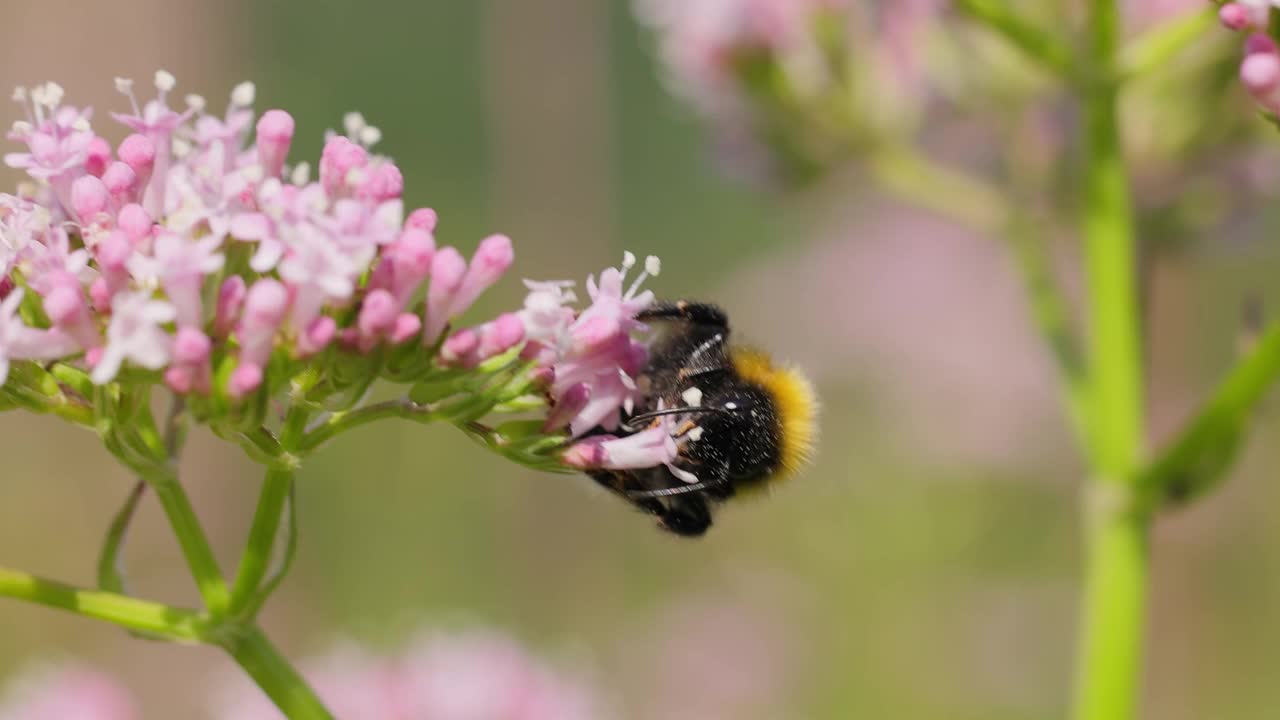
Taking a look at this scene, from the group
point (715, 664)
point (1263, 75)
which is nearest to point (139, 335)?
point (1263, 75)

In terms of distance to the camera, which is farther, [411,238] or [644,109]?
[644,109]

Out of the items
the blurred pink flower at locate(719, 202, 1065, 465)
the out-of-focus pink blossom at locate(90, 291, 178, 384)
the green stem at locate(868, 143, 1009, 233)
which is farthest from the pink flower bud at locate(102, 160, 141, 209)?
the blurred pink flower at locate(719, 202, 1065, 465)

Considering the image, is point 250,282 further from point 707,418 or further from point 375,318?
point 707,418

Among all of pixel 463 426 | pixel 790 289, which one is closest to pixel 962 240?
pixel 790 289

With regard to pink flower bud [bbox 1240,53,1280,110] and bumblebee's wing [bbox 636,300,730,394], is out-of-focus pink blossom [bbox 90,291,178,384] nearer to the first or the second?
bumblebee's wing [bbox 636,300,730,394]

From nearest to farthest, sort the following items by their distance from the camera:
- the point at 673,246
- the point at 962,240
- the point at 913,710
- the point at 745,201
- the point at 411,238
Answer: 1. the point at 411,238
2. the point at 913,710
3. the point at 962,240
4. the point at 673,246
5. the point at 745,201

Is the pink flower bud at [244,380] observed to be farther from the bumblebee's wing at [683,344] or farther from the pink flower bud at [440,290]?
the bumblebee's wing at [683,344]

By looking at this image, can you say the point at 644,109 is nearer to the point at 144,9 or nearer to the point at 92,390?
the point at 144,9
